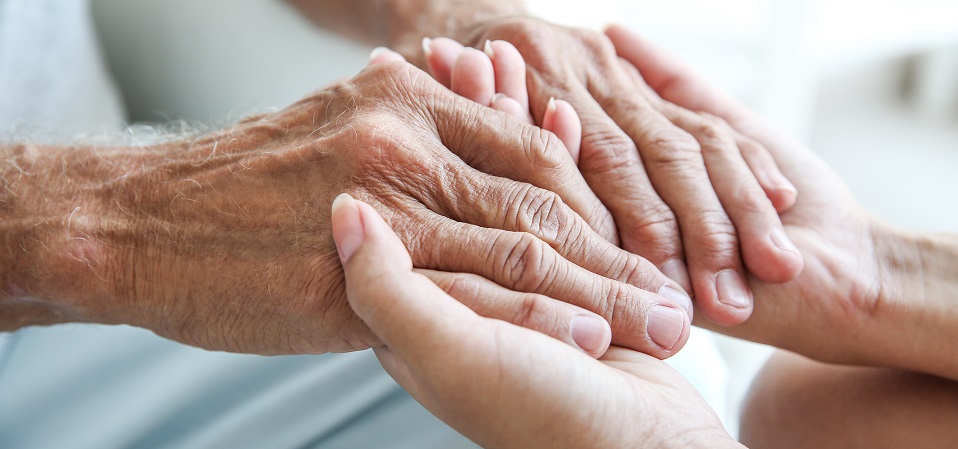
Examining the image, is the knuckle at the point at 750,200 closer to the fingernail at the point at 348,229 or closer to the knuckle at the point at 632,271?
the knuckle at the point at 632,271

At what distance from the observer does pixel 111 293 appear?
759 millimetres

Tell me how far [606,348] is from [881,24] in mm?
1680

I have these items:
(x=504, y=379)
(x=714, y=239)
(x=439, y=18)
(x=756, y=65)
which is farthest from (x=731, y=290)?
(x=756, y=65)

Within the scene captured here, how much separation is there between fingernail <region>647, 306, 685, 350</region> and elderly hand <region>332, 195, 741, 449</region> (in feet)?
0.33

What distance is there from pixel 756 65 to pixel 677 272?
1426 mm

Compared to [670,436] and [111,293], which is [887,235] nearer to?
[670,436]

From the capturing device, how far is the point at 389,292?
590 mm

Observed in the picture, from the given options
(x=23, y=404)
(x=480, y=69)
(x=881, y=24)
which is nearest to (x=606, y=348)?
(x=480, y=69)

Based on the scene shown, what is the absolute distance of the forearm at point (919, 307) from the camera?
88cm

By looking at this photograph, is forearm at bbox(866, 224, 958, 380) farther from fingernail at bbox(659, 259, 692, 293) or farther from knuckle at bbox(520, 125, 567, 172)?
knuckle at bbox(520, 125, 567, 172)

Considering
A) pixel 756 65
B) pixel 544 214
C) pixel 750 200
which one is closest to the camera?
pixel 544 214

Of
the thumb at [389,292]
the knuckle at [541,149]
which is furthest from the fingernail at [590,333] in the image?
the knuckle at [541,149]

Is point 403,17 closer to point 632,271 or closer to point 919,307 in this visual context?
point 632,271

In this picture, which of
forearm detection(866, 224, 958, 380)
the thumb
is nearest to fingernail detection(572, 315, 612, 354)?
the thumb
